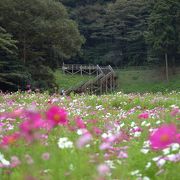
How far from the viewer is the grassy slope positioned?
1737 inches

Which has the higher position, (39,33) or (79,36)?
(39,33)

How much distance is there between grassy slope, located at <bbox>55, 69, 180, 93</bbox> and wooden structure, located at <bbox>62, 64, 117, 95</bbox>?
1.00 metres

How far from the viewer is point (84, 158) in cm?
293

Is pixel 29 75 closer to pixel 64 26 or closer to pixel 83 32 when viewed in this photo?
pixel 64 26

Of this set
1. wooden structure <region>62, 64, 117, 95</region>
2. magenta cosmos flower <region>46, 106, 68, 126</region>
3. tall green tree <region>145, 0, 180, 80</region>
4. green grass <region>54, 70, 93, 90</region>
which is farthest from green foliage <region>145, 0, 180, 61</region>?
magenta cosmos flower <region>46, 106, 68, 126</region>

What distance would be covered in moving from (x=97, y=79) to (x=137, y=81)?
8.87m

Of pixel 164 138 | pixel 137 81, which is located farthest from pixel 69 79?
pixel 164 138

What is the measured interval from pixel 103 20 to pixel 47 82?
27885 mm

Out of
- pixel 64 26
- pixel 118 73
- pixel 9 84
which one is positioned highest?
pixel 64 26

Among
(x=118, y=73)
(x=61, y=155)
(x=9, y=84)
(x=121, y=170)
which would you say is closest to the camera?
(x=121, y=170)

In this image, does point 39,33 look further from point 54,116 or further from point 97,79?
point 54,116

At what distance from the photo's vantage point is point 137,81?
49062 millimetres

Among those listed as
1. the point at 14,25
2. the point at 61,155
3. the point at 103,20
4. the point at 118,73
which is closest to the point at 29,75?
the point at 14,25

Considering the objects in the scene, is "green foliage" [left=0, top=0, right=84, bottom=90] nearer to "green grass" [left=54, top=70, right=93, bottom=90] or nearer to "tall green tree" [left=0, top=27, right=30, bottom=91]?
"tall green tree" [left=0, top=27, right=30, bottom=91]
